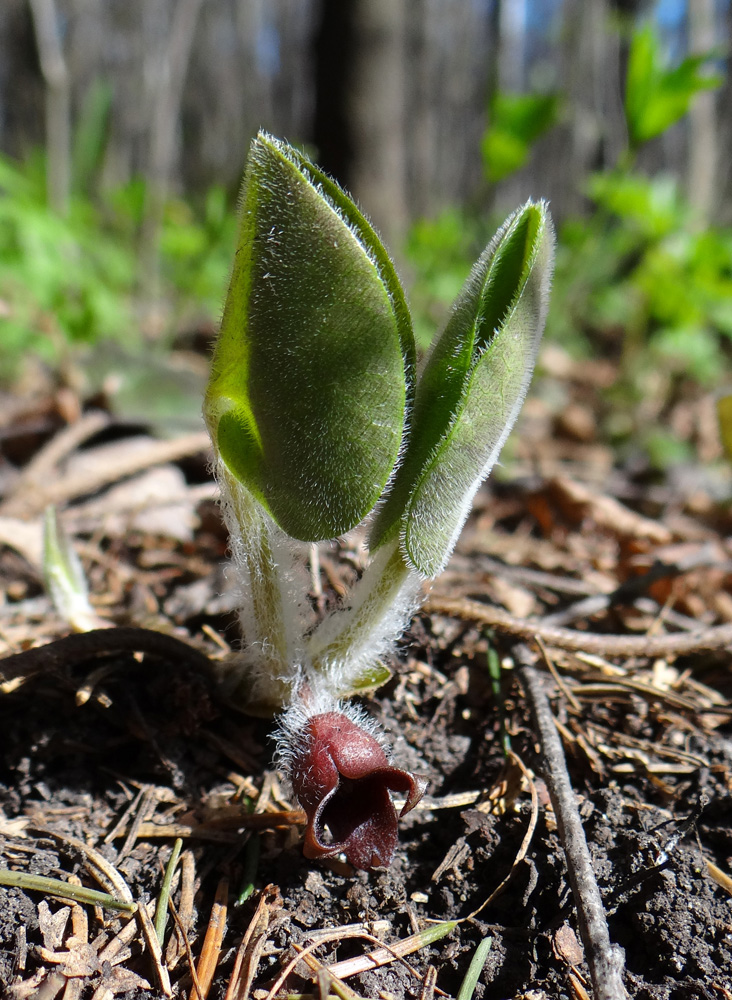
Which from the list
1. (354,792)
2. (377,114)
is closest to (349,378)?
(354,792)

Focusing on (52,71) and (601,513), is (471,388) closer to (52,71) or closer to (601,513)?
(601,513)

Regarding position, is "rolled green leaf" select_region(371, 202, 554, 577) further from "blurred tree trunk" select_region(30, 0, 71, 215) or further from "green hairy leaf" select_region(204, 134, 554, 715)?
"blurred tree trunk" select_region(30, 0, 71, 215)

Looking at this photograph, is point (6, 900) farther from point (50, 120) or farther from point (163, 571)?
point (50, 120)

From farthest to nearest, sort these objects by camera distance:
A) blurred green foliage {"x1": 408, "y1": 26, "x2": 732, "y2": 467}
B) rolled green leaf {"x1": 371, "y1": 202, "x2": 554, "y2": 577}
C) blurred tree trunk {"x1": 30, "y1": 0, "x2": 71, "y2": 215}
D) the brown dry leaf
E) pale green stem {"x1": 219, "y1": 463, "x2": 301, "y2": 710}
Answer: blurred tree trunk {"x1": 30, "y1": 0, "x2": 71, "y2": 215} → blurred green foliage {"x1": 408, "y1": 26, "x2": 732, "y2": 467} → the brown dry leaf → pale green stem {"x1": 219, "y1": 463, "x2": 301, "y2": 710} → rolled green leaf {"x1": 371, "y1": 202, "x2": 554, "y2": 577}

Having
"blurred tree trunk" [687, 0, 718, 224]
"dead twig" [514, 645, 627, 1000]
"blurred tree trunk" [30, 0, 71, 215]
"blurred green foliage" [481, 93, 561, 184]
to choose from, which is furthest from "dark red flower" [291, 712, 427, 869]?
"blurred tree trunk" [687, 0, 718, 224]

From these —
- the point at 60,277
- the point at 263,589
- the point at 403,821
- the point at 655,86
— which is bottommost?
the point at 403,821

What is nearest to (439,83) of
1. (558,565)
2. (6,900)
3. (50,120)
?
(50,120)
